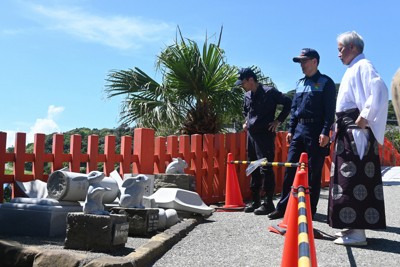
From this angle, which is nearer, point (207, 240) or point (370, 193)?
point (370, 193)

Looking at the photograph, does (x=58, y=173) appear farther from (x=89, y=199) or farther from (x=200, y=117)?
(x=200, y=117)

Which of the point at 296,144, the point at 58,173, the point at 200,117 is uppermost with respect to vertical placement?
the point at 200,117

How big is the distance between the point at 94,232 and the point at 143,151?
2802 millimetres

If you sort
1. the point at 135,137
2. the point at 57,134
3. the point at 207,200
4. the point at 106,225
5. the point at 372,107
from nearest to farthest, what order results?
the point at 106,225 < the point at 372,107 < the point at 57,134 < the point at 135,137 < the point at 207,200

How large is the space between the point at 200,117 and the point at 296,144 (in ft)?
13.9

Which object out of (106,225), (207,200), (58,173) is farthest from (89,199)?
(207,200)

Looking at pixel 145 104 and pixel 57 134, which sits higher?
pixel 145 104

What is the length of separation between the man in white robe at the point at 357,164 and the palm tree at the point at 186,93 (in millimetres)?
5146

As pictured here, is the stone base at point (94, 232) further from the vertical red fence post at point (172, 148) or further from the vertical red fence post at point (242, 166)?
the vertical red fence post at point (242, 166)

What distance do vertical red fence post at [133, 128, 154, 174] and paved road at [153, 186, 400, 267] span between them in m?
1.36

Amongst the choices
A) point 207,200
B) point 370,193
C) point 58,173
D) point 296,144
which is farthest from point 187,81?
point 370,193

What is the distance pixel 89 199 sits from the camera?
143 inches

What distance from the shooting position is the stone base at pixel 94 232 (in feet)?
11.3

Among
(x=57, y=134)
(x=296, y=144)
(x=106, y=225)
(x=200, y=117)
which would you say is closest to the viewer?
(x=106, y=225)
